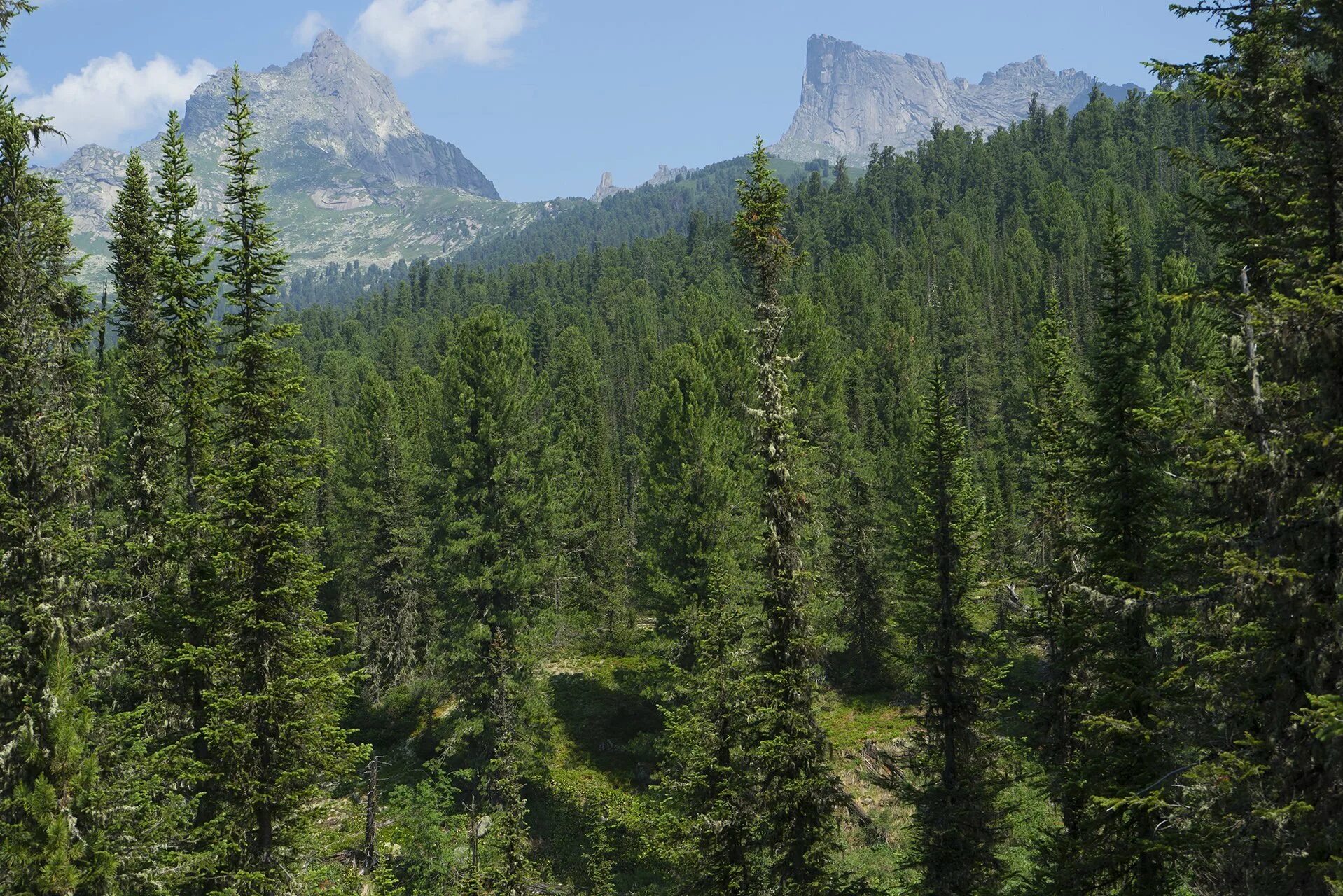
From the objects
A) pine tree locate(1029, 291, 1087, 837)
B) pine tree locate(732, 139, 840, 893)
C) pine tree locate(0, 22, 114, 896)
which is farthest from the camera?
pine tree locate(732, 139, 840, 893)

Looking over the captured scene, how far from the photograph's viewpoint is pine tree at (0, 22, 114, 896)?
41.9 ft

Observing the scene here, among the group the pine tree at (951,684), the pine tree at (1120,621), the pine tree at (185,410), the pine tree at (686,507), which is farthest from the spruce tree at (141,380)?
the pine tree at (1120,621)

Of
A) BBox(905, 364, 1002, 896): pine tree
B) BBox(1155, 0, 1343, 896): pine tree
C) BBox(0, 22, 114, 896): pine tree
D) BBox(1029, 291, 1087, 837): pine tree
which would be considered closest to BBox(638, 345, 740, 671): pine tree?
BBox(1029, 291, 1087, 837): pine tree

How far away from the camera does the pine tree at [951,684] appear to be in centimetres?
1803

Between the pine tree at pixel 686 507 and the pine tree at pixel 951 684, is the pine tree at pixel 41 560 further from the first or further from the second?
the pine tree at pixel 686 507

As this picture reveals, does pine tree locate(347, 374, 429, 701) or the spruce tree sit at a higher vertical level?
the spruce tree

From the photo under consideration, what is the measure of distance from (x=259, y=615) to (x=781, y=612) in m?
10.4

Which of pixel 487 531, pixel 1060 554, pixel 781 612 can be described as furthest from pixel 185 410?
pixel 1060 554

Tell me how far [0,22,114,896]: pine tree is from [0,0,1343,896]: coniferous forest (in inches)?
2.5

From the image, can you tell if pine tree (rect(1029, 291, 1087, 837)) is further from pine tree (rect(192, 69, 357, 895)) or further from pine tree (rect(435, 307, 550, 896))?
pine tree (rect(435, 307, 550, 896))

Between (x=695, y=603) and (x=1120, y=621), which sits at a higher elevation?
(x=1120, y=621)

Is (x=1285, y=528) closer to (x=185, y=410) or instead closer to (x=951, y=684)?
(x=951, y=684)

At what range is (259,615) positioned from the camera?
1578 centimetres

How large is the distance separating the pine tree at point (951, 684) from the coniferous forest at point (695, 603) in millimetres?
97
